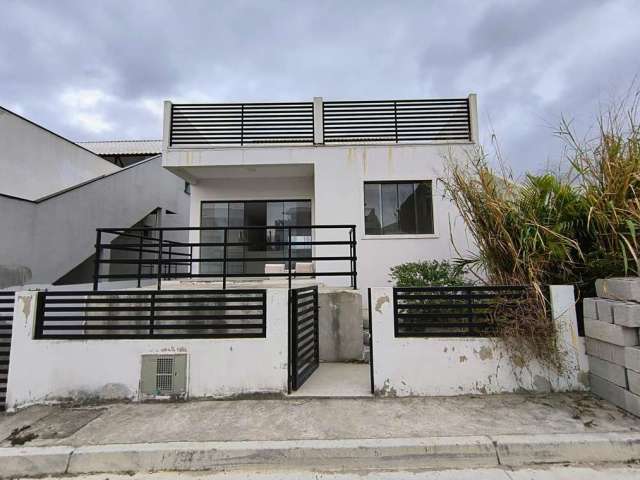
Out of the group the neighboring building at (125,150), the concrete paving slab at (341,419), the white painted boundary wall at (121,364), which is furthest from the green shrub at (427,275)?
the neighboring building at (125,150)

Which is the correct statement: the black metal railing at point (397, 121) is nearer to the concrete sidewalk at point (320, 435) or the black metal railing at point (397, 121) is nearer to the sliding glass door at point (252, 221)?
the sliding glass door at point (252, 221)

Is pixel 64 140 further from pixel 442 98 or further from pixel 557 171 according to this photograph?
pixel 557 171

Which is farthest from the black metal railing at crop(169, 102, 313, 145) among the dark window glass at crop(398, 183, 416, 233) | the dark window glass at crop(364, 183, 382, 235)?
the dark window glass at crop(398, 183, 416, 233)

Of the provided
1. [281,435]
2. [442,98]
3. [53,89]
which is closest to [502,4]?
[442,98]

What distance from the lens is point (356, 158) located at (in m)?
8.51

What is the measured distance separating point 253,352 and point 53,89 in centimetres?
1772

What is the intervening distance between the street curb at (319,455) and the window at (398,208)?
5909 mm

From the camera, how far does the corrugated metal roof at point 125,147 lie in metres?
17.4

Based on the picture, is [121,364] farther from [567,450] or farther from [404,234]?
[404,234]

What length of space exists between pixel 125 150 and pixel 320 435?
19.5m

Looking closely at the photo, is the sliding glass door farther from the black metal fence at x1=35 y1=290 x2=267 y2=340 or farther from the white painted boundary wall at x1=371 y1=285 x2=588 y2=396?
the white painted boundary wall at x1=371 y1=285 x2=588 y2=396

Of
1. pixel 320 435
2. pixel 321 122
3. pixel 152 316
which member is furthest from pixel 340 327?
pixel 321 122

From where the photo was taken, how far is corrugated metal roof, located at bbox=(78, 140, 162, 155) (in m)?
17.4

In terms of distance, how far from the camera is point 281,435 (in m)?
3.14
